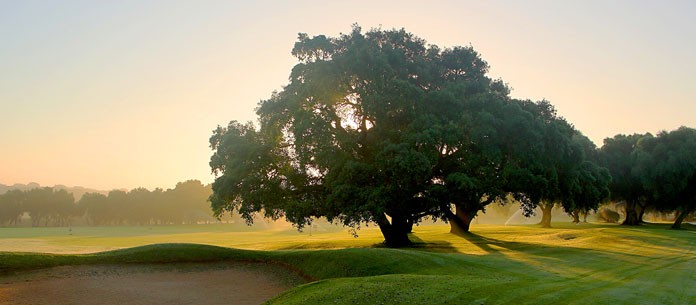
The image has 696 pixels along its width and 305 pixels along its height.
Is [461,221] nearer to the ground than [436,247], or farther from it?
farther from it

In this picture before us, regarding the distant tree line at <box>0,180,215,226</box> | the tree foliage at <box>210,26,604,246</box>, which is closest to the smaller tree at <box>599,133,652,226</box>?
the tree foliage at <box>210,26,604,246</box>

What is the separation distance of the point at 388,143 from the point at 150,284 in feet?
56.8

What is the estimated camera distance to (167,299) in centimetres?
1828

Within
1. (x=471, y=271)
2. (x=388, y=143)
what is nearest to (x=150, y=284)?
(x=471, y=271)

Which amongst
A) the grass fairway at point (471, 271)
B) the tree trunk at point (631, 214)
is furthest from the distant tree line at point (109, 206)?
the grass fairway at point (471, 271)

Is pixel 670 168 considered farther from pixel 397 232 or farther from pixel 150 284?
pixel 150 284

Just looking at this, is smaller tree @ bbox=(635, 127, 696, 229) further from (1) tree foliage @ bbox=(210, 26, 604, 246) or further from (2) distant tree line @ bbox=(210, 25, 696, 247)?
(1) tree foliage @ bbox=(210, 26, 604, 246)

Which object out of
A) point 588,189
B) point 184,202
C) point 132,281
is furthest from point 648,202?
point 184,202

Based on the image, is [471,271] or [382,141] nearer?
[471,271]

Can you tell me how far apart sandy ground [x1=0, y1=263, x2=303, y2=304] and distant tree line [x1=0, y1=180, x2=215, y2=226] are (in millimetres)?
122247

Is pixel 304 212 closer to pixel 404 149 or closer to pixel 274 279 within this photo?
pixel 404 149

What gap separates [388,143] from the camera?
106ft

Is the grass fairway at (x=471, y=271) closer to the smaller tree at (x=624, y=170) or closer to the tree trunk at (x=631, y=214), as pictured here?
the smaller tree at (x=624, y=170)

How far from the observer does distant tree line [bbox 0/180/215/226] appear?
128 metres
